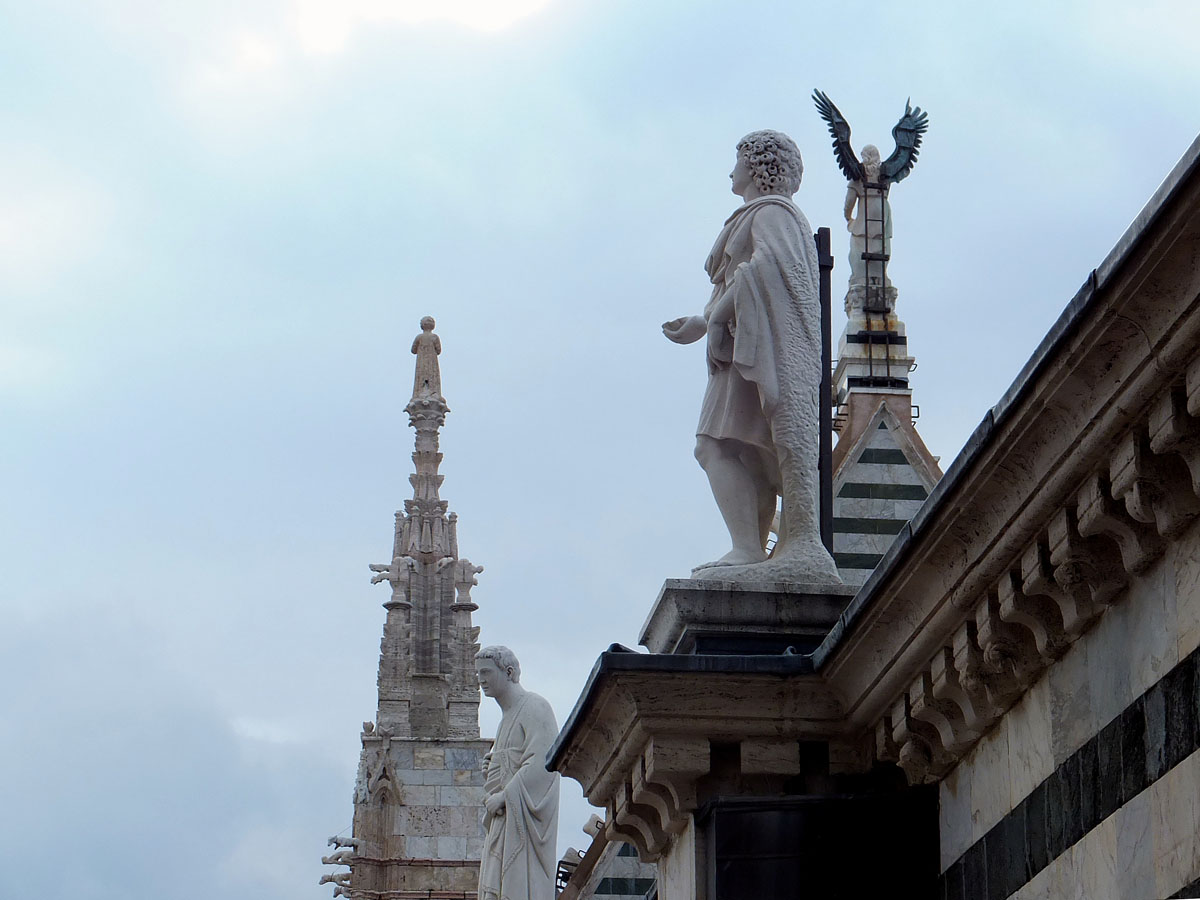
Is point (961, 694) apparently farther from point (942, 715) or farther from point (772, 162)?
point (772, 162)

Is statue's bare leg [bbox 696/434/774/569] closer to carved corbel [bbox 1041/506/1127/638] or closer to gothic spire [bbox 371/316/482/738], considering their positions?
carved corbel [bbox 1041/506/1127/638]

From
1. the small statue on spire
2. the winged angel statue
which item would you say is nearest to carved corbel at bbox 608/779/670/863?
the winged angel statue

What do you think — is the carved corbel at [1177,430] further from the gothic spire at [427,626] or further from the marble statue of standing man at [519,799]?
the gothic spire at [427,626]

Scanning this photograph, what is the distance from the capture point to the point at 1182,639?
305 inches

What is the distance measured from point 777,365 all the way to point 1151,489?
4.47 metres

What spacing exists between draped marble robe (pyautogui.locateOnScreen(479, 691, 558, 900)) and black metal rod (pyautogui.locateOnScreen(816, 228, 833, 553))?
4.14 meters

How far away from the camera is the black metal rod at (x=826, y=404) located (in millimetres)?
12773

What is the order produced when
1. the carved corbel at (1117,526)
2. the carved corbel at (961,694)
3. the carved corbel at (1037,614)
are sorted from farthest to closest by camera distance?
the carved corbel at (961,694), the carved corbel at (1037,614), the carved corbel at (1117,526)

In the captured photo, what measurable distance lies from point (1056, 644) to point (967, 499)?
64 centimetres

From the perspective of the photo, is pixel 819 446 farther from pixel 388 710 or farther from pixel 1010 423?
pixel 388 710

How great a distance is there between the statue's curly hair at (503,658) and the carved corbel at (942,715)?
733cm

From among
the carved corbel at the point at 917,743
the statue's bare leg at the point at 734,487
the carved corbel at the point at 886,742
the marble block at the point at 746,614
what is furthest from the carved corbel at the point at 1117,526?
the statue's bare leg at the point at 734,487

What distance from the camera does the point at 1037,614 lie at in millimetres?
8914

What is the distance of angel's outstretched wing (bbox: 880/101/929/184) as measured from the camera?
27.6 metres
